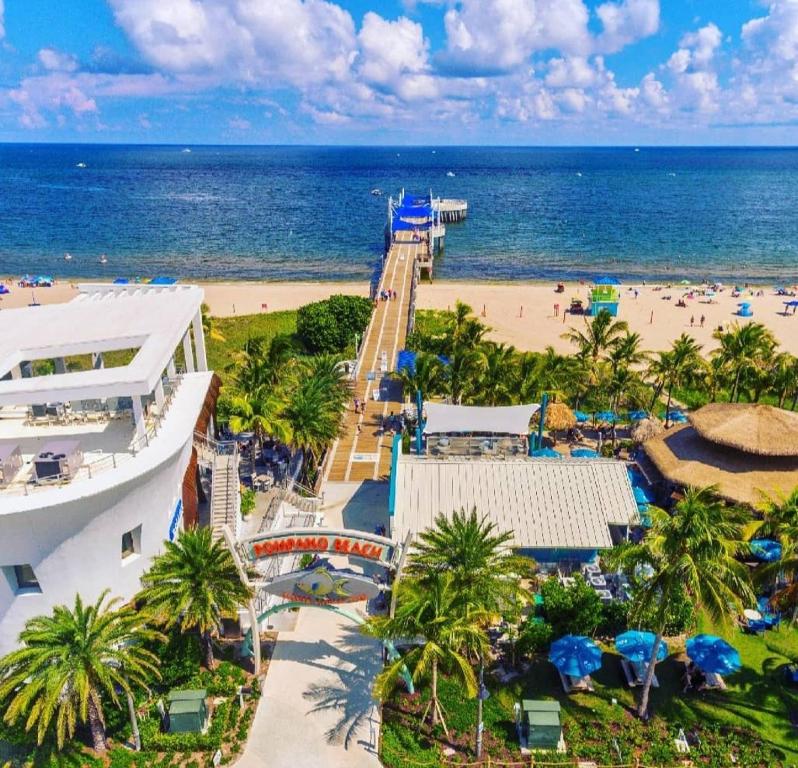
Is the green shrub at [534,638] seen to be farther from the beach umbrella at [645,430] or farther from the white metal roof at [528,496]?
the beach umbrella at [645,430]

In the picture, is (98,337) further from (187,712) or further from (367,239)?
(367,239)

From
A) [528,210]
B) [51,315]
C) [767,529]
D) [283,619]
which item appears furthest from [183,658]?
[528,210]

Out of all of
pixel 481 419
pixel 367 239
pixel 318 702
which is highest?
pixel 367 239

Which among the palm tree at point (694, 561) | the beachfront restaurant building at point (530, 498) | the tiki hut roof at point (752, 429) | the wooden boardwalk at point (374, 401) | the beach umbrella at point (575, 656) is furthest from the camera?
the wooden boardwalk at point (374, 401)

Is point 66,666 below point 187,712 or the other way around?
the other way around

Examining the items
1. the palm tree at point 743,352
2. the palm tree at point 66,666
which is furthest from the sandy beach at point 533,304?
the palm tree at point 66,666

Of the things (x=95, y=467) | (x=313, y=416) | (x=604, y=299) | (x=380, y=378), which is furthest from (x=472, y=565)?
(x=604, y=299)

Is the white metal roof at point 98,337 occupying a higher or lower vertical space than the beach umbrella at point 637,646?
higher

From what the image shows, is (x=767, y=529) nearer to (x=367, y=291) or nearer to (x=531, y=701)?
(x=531, y=701)
